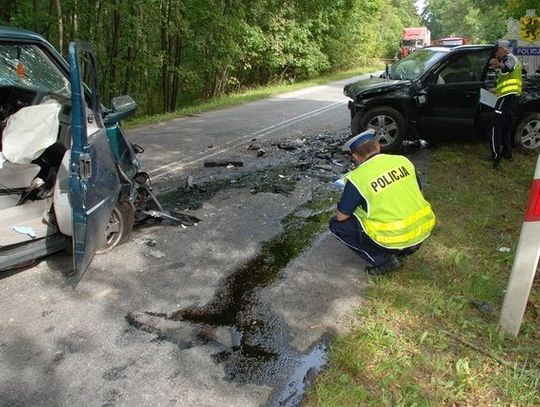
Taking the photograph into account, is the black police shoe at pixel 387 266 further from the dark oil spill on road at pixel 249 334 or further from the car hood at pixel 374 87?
the car hood at pixel 374 87

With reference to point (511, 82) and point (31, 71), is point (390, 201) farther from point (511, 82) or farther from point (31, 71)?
point (511, 82)

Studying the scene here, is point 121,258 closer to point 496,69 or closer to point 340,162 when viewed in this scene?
point 340,162

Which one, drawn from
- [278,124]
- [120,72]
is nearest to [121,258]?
[278,124]

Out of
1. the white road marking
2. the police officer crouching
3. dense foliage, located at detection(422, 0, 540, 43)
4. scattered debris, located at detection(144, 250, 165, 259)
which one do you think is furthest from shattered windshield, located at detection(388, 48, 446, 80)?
dense foliage, located at detection(422, 0, 540, 43)

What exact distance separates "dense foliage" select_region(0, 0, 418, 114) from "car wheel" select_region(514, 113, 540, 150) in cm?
1038

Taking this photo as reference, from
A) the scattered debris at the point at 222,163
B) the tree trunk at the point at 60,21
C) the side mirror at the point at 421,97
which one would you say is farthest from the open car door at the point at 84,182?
the tree trunk at the point at 60,21

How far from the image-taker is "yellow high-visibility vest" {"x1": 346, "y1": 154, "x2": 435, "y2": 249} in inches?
146

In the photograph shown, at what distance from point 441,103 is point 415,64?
941 mm

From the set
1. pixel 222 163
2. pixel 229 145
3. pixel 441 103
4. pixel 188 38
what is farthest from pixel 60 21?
pixel 441 103

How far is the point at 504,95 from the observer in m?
7.09

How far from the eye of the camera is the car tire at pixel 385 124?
25.8 feet

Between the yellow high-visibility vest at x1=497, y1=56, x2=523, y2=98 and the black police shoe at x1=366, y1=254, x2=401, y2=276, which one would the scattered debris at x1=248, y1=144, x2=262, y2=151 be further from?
the black police shoe at x1=366, y1=254, x2=401, y2=276

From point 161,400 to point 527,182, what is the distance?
20.4ft

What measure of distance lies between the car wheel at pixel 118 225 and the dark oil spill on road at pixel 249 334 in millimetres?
1125
